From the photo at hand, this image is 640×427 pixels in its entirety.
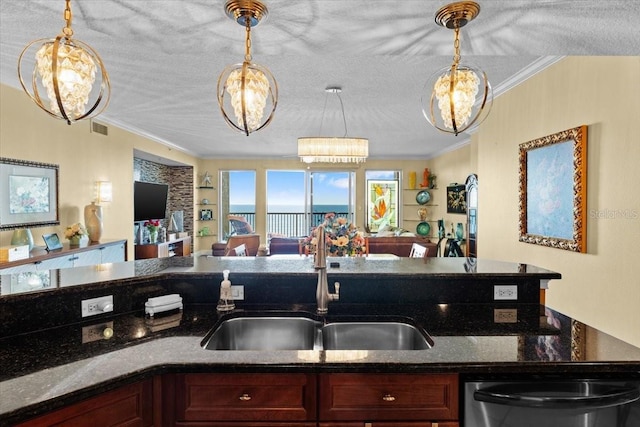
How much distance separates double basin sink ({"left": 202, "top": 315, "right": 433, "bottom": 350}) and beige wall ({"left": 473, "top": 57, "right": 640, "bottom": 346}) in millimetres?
1630

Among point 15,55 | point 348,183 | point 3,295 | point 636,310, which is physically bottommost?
point 636,310

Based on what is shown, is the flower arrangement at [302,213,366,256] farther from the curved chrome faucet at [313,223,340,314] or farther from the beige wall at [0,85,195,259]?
the beige wall at [0,85,195,259]

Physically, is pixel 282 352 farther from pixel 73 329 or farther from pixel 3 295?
pixel 3 295

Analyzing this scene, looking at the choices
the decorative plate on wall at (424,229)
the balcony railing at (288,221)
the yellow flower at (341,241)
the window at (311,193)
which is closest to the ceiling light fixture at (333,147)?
the yellow flower at (341,241)

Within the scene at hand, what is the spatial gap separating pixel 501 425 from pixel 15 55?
4.08 metres

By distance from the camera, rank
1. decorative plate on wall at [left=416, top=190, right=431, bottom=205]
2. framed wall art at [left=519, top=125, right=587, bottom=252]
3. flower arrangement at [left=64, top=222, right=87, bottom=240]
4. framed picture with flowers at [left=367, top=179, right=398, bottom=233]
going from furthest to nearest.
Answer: framed picture with flowers at [left=367, top=179, right=398, bottom=233] < decorative plate on wall at [left=416, top=190, right=431, bottom=205] < flower arrangement at [left=64, top=222, right=87, bottom=240] < framed wall art at [left=519, top=125, right=587, bottom=252]

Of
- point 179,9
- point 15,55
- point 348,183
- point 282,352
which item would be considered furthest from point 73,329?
point 348,183

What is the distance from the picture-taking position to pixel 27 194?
3723mm

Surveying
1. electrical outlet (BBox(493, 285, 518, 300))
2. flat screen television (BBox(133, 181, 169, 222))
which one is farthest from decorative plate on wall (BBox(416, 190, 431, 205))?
electrical outlet (BBox(493, 285, 518, 300))

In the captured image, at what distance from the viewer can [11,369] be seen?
114cm

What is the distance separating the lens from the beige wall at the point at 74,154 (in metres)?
3.61

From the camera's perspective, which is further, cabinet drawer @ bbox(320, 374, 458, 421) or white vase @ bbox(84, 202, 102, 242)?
white vase @ bbox(84, 202, 102, 242)

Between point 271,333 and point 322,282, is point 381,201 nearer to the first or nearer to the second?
point 322,282

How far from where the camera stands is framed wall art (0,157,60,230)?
346 cm
